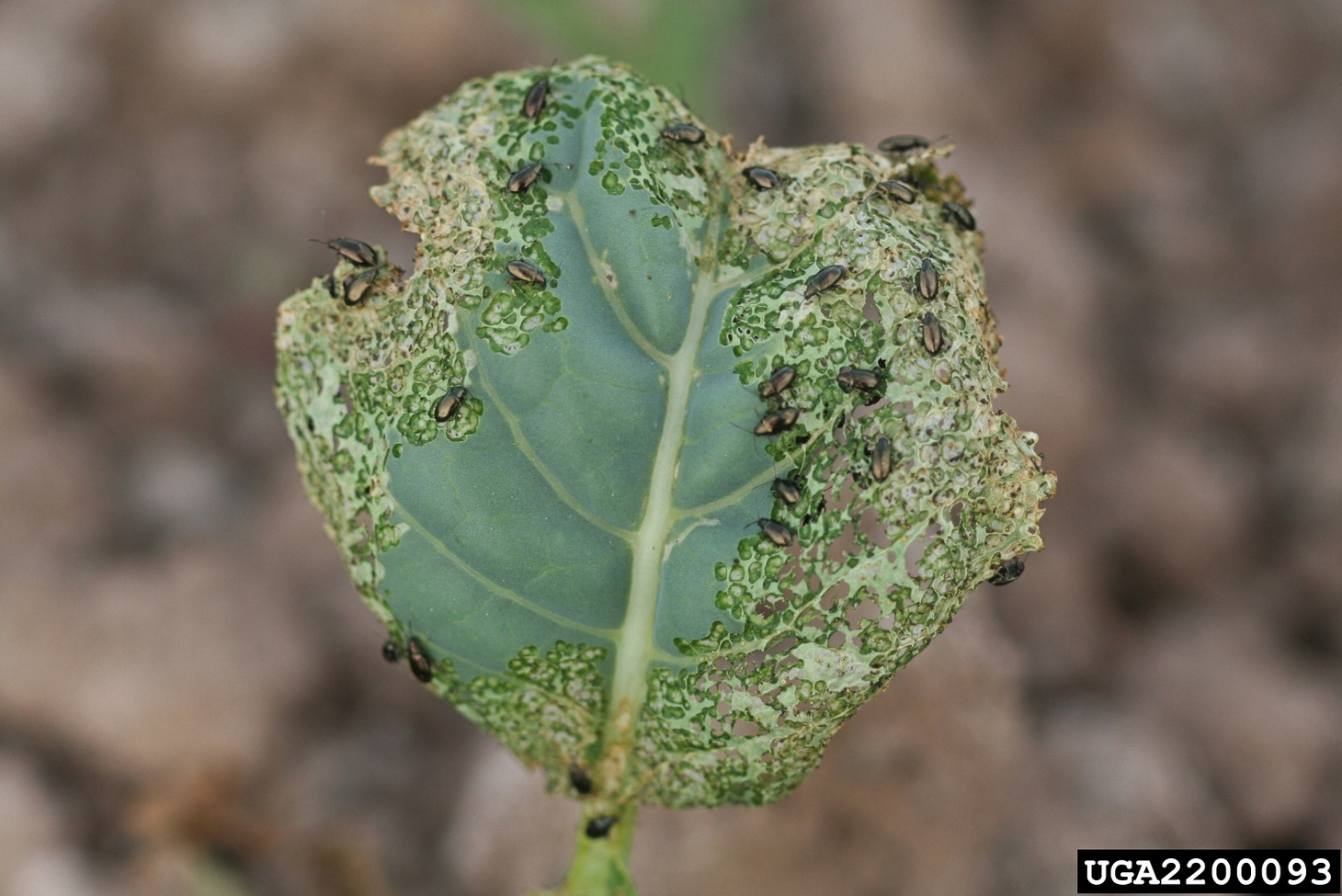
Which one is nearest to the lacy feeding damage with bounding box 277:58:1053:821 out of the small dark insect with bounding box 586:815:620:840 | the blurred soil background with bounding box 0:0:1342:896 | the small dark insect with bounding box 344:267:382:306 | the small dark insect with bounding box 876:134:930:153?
the small dark insect with bounding box 344:267:382:306

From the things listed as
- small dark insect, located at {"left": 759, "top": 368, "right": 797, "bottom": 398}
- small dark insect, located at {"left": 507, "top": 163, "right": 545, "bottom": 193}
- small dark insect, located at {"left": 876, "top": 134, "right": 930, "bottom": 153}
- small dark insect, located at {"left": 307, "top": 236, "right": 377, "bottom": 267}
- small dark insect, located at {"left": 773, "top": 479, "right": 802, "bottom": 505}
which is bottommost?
small dark insect, located at {"left": 773, "top": 479, "right": 802, "bottom": 505}

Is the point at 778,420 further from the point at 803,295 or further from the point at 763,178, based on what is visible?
the point at 763,178

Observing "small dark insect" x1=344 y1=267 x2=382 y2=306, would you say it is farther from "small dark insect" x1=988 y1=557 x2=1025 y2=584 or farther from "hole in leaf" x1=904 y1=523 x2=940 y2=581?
"small dark insect" x1=988 y1=557 x2=1025 y2=584

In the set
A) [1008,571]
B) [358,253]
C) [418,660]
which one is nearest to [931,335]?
[1008,571]

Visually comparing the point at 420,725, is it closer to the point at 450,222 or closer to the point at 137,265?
the point at 450,222

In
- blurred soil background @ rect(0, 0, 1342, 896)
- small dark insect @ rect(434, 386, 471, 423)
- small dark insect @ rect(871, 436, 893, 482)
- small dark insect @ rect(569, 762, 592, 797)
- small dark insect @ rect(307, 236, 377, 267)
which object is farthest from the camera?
blurred soil background @ rect(0, 0, 1342, 896)

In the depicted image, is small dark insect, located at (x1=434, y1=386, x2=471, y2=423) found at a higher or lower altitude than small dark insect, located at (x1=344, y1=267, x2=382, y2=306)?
lower

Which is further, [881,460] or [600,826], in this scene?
[600,826]

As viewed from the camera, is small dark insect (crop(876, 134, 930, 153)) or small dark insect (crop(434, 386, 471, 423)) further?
small dark insect (crop(876, 134, 930, 153))
